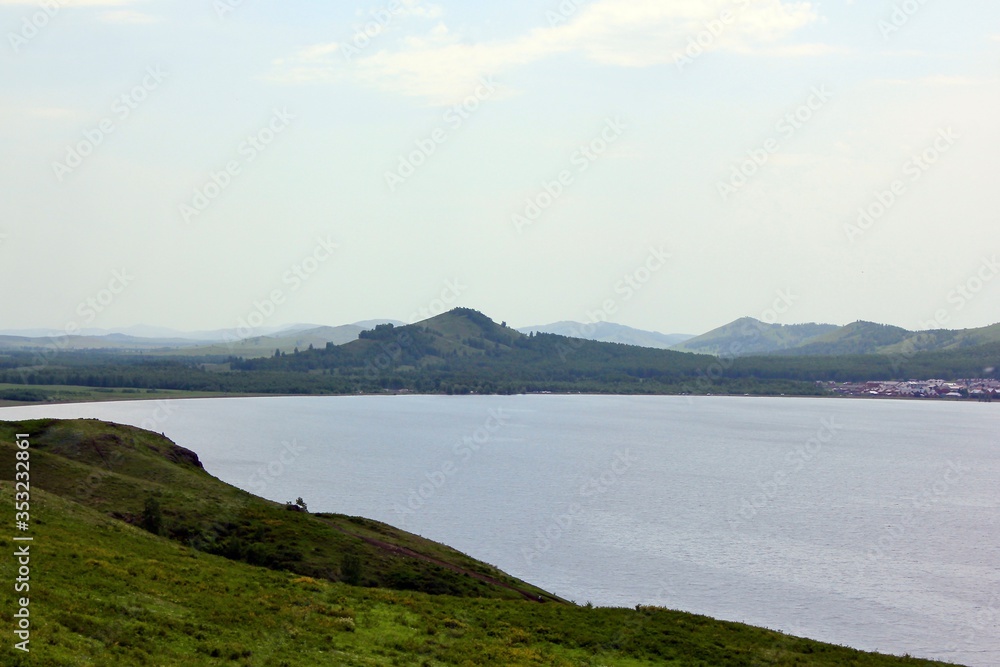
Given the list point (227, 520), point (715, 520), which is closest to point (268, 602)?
point (227, 520)

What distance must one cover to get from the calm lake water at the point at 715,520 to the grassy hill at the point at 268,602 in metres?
24.2

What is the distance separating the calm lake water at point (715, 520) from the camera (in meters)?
78.8

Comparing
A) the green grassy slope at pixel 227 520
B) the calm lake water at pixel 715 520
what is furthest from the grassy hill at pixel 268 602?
the calm lake water at pixel 715 520

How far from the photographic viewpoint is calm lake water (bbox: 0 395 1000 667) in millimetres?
78812

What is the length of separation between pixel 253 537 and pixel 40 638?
120 ft

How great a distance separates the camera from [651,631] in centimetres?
4494

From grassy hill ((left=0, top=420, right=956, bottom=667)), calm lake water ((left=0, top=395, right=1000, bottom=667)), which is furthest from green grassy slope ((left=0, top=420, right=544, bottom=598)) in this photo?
calm lake water ((left=0, top=395, right=1000, bottom=667))

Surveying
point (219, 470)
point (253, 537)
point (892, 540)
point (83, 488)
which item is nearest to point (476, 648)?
point (253, 537)

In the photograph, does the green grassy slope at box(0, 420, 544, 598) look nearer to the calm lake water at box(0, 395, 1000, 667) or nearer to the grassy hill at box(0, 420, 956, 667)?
the grassy hill at box(0, 420, 956, 667)

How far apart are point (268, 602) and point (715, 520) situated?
88165 mm

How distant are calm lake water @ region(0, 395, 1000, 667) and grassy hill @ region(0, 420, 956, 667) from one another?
2418 centimetres

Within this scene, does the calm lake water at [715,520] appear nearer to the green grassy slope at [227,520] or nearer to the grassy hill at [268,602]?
the green grassy slope at [227,520]

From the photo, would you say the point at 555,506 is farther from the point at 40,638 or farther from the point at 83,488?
the point at 40,638

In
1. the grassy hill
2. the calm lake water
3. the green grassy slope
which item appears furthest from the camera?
the calm lake water
